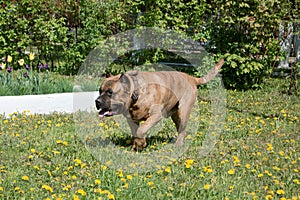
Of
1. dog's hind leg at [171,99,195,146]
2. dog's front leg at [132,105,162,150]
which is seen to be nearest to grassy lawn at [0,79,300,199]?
dog's hind leg at [171,99,195,146]

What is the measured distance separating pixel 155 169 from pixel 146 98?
828 mm

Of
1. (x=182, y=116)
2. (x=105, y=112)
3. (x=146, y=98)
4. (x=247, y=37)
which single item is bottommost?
(x=182, y=116)

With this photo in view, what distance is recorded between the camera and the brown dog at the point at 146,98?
4629 millimetres

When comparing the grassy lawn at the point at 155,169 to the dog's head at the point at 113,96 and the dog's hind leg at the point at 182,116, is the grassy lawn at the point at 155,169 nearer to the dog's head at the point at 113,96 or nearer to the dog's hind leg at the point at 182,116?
the dog's hind leg at the point at 182,116

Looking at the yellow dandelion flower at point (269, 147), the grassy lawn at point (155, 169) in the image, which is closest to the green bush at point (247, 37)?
the grassy lawn at point (155, 169)

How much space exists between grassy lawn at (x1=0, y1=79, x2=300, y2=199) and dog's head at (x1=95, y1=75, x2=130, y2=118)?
2.13ft

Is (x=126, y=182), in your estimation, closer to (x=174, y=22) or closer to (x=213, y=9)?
(x=174, y=22)

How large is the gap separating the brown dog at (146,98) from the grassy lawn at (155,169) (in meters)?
0.43

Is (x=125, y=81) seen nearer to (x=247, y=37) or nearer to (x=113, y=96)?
(x=113, y=96)

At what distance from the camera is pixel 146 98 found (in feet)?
16.2

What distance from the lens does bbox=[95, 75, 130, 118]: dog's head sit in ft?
15.0

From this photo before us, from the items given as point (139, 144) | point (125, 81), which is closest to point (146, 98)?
point (125, 81)

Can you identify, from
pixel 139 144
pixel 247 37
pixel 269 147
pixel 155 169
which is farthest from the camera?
pixel 247 37

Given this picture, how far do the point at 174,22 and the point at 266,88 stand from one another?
3046mm
